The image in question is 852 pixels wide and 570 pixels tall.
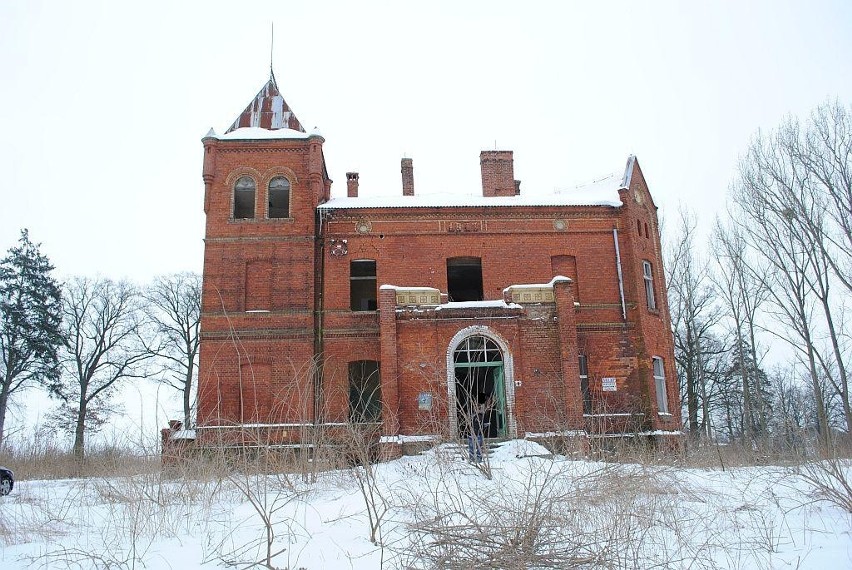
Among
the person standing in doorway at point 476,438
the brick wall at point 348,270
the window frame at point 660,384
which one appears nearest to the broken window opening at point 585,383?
the brick wall at point 348,270

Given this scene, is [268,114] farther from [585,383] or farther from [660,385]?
[660,385]

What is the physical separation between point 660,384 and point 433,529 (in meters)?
18.8

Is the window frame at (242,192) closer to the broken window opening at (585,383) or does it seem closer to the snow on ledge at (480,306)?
the snow on ledge at (480,306)

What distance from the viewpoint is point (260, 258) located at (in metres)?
22.4

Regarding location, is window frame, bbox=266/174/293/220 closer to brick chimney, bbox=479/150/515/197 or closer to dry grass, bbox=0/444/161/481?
brick chimney, bbox=479/150/515/197

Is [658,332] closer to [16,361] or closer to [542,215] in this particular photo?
[542,215]

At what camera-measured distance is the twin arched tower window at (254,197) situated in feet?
75.7

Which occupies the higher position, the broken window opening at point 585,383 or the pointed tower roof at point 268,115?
the pointed tower roof at point 268,115

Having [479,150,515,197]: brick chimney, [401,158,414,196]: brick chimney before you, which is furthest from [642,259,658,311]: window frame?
[401,158,414,196]: brick chimney

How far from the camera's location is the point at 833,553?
731cm

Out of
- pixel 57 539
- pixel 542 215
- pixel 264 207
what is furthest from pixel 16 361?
pixel 57 539

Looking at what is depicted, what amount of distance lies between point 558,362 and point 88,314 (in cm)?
3029

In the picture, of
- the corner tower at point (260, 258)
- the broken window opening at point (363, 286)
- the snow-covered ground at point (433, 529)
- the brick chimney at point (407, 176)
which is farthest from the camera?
the brick chimney at point (407, 176)

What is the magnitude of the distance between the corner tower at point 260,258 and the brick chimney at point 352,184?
90.7 inches
